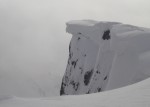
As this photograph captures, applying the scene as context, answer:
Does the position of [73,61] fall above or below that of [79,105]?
below

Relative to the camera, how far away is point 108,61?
35.5m

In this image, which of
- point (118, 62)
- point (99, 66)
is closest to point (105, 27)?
point (99, 66)

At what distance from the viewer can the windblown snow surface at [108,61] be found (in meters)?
10.1

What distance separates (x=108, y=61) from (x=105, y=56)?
72cm

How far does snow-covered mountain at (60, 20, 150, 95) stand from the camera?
25.7 metres

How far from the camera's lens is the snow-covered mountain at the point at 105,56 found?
25.7 m

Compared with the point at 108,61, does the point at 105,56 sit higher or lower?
higher

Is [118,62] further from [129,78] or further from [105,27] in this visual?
[105,27]

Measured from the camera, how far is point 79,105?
7195 millimetres

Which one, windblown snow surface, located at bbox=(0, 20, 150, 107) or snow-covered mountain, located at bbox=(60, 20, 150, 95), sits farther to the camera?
snow-covered mountain, located at bbox=(60, 20, 150, 95)

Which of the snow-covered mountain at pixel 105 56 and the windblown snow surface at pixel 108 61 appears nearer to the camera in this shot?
the windblown snow surface at pixel 108 61

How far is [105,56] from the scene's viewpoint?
117ft

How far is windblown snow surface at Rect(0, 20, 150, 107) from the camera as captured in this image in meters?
10.1

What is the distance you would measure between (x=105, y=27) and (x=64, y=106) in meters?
29.9
